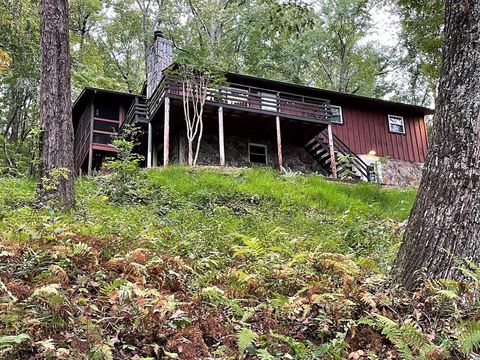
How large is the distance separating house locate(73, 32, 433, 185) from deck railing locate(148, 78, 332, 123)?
4 cm

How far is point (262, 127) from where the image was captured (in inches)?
770

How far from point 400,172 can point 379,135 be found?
2150 millimetres

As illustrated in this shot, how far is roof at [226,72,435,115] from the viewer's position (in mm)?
20141

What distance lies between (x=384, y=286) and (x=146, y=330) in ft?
7.18

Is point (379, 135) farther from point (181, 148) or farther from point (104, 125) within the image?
point (104, 125)

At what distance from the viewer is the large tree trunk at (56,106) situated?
7.50 m

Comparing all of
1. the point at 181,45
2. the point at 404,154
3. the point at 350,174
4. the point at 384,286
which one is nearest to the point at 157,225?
the point at 384,286

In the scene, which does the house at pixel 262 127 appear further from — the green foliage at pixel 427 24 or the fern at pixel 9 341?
the fern at pixel 9 341

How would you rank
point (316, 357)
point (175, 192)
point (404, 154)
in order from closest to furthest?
point (316, 357) < point (175, 192) < point (404, 154)

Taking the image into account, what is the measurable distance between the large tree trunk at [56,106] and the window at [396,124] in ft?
62.9

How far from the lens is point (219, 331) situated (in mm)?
3324

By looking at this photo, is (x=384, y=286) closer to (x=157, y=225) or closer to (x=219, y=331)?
(x=219, y=331)

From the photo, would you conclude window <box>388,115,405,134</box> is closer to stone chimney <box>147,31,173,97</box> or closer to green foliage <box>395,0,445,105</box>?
green foliage <box>395,0,445,105</box>

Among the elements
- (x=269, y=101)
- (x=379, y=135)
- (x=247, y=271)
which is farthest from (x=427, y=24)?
(x=379, y=135)
